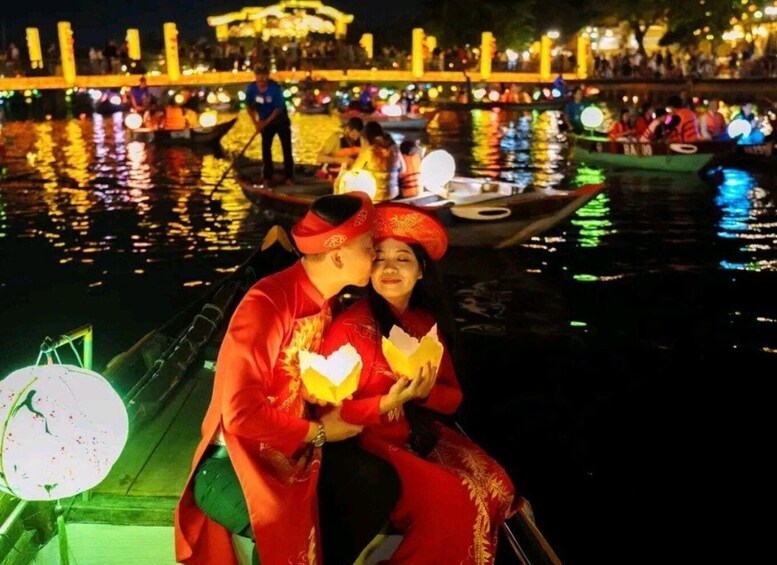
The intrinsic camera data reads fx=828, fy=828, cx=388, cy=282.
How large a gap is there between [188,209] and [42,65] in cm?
3400

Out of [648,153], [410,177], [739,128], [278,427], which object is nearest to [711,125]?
[739,128]

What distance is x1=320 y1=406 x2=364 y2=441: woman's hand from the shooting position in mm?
2898

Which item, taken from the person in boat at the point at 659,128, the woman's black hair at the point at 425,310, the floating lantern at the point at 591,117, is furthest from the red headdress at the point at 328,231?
the floating lantern at the point at 591,117

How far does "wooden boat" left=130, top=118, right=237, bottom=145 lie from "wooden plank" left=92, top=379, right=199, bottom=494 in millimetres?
21345

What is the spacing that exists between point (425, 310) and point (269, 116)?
1152 cm

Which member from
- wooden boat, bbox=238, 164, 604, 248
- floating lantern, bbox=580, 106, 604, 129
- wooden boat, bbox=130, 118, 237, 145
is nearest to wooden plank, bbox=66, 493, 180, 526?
wooden boat, bbox=238, 164, 604, 248

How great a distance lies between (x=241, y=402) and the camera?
266cm

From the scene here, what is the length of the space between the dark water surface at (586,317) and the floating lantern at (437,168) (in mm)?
1225

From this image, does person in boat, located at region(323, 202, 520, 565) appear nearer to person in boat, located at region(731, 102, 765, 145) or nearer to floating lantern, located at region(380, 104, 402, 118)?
person in boat, located at region(731, 102, 765, 145)

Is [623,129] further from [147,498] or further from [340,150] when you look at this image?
[147,498]

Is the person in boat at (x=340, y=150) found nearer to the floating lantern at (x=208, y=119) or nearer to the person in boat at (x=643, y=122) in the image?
the person in boat at (x=643, y=122)

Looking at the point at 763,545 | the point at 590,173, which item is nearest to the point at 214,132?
the point at 590,173

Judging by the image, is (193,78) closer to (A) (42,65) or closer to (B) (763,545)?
(A) (42,65)

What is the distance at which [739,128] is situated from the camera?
1845 cm
